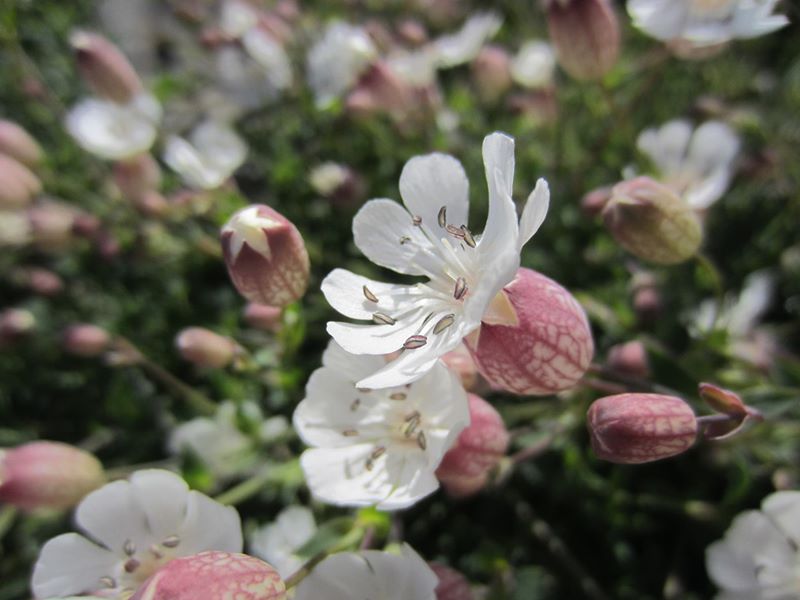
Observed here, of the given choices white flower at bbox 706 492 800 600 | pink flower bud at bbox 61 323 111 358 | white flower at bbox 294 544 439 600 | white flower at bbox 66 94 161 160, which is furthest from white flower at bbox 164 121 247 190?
white flower at bbox 706 492 800 600

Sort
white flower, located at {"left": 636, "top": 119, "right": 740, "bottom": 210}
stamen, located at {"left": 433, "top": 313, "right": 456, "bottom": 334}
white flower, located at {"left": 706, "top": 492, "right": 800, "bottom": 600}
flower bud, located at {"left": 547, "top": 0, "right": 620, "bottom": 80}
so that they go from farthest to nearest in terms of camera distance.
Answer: white flower, located at {"left": 636, "top": 119, "right": 740, "bottom": 210} → flower bud, located at {"left": 547, "top": 0, "right": 620, "bottom": 80} → white flower, located at {"left": 706, "top": 492, "right": 800, "bottom": 600} → stamen, located at {"left": 433, "top": 313, "right": 456, "bottom": 334}

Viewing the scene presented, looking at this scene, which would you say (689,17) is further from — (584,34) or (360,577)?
(360,577)

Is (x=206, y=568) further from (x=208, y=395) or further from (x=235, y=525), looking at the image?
(x=208, y=395)

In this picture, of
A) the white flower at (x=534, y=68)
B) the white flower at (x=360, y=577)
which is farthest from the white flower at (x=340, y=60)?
the white flower at (x=360, y=577)

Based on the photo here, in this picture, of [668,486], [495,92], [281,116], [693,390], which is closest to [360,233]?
[693,390]

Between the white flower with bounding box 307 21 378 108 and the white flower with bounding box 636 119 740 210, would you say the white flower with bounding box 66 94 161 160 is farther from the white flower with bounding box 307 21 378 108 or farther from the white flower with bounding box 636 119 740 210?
the white flower with bounding box 636 119 740 210

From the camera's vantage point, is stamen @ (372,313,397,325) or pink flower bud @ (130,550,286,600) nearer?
pink flower bud @ (130,550,286,600)
